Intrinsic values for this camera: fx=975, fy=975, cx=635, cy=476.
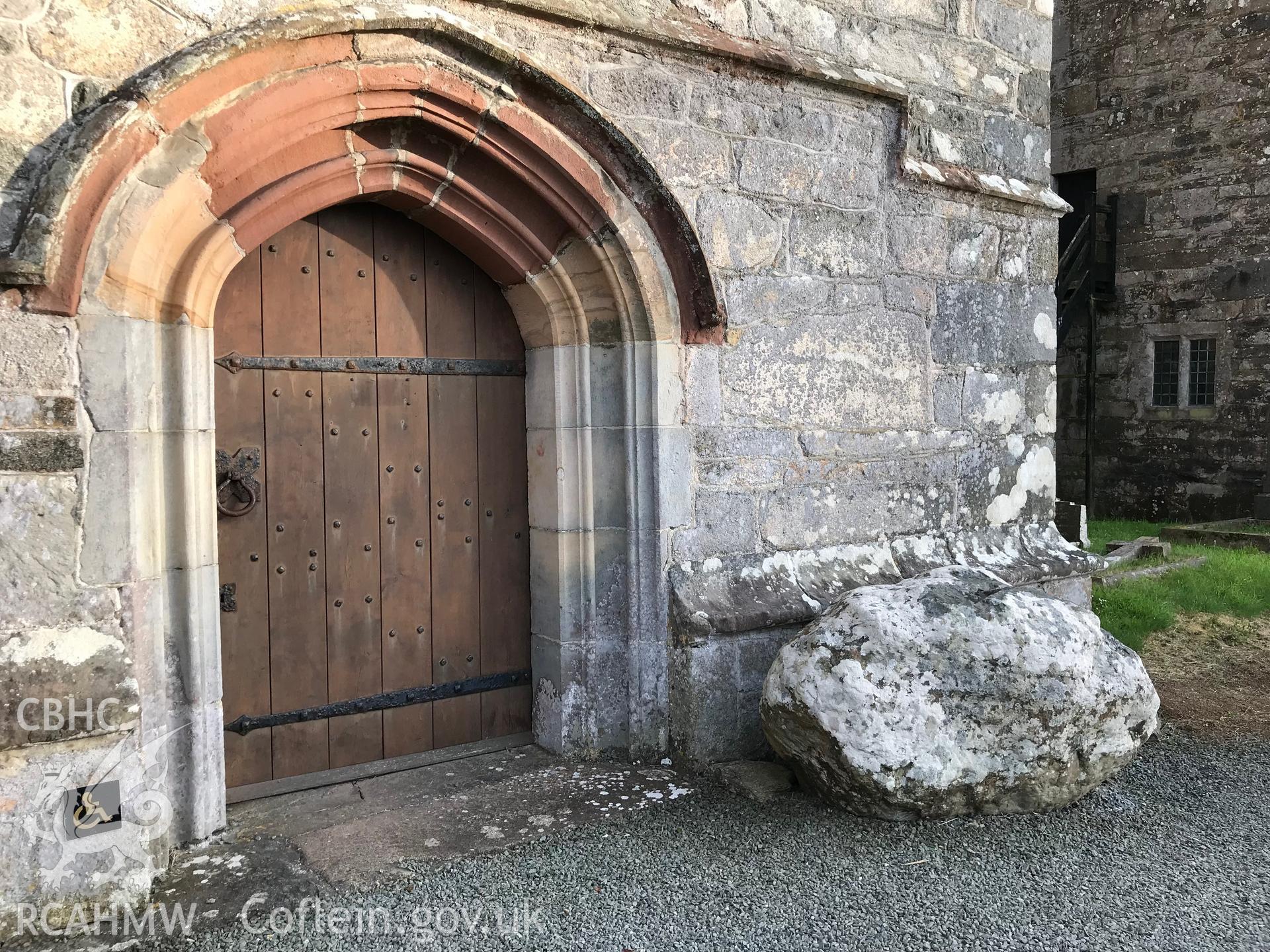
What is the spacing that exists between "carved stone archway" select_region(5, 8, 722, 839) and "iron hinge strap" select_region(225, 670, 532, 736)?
15 cm

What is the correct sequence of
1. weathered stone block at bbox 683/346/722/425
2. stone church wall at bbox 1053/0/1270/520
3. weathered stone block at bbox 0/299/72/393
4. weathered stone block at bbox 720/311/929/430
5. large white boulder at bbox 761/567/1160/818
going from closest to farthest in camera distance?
weathered stone block at bbox 0/299/72/393
large white boulder at bbox 761/567/1160/818
weathered stone block at bbox 683/346/722/425
weathered stone block at bbox 720/311/929/430
stone church wall at bbox 1053/0/1270/520

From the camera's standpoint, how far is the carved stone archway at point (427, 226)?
7.70ft

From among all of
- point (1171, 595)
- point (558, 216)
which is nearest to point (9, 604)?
point (558, 216)

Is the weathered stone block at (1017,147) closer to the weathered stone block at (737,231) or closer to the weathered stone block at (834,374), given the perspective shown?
the weathered stone block at (834,374)

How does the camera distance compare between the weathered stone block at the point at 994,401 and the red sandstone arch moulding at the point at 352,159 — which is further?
the weathered stone block at the point at 994,401

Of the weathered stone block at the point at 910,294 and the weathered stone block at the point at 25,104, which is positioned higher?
the weathered stone block at the point at 25,104

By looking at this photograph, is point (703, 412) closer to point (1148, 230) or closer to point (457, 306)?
point (457, 306)

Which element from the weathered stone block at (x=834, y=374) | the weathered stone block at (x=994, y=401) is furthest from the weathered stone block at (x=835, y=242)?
the weathered stone block at (x=994, y=401)

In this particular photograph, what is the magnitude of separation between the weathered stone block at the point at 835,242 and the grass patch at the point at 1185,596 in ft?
8.94

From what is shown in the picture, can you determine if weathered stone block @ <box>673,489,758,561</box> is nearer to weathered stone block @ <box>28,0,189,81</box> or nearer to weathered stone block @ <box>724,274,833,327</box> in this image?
weathered stone block @ <box>724,274,833,327</box>

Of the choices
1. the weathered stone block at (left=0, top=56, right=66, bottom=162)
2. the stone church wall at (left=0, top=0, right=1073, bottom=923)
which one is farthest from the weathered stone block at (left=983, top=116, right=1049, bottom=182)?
the weathered stone block at (left=0, top=56, right=66, bottom=162)

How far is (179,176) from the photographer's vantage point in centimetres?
244

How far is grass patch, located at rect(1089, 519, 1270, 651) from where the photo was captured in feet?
17.8

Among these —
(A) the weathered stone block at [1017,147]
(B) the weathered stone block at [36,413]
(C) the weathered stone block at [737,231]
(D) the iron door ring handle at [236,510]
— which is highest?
(A) the weathered stone block at [1017,147]
